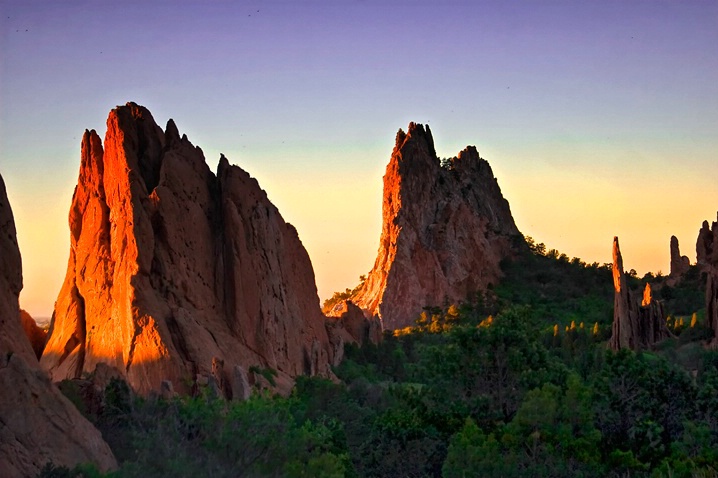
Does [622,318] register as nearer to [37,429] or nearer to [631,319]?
[631,319]

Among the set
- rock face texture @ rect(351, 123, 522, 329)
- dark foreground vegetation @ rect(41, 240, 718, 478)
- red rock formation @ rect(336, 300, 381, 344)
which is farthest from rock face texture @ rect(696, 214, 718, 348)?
dark foreground vegetation @ rect(41, 240, 718, 478)

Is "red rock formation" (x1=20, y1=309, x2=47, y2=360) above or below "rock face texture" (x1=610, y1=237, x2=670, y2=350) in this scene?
below

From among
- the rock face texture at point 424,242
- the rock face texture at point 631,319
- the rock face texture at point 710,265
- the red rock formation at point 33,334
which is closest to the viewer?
the red rock formation at point 33,334

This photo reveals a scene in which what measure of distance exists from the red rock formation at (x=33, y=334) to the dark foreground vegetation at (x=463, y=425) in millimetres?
8692

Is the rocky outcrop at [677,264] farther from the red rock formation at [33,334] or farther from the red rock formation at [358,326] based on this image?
the red rock formation at [33,334]

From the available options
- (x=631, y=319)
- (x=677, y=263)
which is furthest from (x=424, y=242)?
(x=631, y=319)

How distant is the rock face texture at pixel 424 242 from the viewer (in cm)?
8938

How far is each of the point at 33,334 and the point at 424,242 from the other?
5609cm

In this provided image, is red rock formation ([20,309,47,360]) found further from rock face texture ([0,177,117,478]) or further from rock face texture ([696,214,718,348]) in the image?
rock face texture ([696,214,718,348])

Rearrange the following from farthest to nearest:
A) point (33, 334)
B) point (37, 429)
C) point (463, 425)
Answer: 1. point (33, 334)
2. point (463, 425)
3. point (37, 429)

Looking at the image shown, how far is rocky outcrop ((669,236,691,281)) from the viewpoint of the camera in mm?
90125

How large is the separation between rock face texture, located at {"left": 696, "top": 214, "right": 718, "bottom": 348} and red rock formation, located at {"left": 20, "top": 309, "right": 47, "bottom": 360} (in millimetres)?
33606

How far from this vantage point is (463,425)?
30.1 meters

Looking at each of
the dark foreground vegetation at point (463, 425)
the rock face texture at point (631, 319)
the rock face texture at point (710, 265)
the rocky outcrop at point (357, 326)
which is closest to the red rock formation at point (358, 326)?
the rocky outcrop at point (357, 326)
